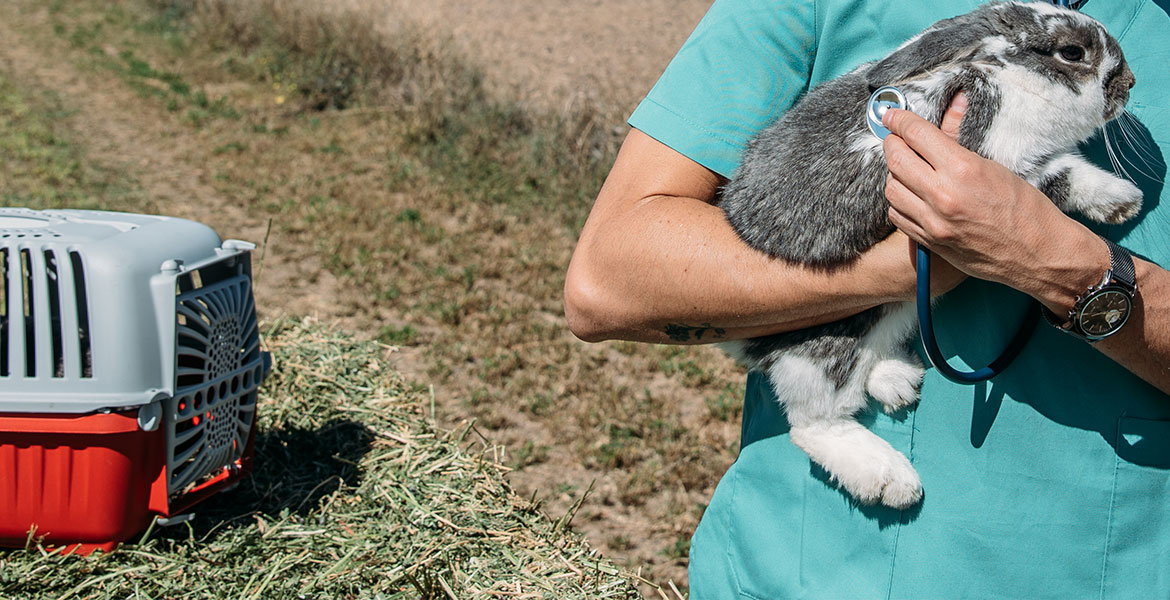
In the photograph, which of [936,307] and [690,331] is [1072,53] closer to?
[936,307]

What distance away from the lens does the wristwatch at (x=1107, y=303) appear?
4.09 ft

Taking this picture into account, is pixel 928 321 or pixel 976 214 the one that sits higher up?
pixel 976 214

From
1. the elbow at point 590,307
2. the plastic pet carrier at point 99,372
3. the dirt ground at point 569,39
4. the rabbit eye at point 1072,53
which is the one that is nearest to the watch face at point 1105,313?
the rabbit eye at point 1072,53

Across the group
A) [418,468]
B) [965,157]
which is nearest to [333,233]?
[418,468]

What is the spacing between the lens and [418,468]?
3.04 meters

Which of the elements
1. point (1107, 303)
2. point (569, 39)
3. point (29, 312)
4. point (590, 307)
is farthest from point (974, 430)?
point (569, 39)

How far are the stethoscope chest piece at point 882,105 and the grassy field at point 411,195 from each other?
154 centimetres

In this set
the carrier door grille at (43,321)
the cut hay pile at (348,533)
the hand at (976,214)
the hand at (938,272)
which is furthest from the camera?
the cut hay pile at (348,533)

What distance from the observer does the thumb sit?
1.53m

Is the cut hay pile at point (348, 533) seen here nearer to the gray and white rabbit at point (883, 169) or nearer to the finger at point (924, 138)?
the gray and white rabbit at point (883, 169)

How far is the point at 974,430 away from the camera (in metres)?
1.41

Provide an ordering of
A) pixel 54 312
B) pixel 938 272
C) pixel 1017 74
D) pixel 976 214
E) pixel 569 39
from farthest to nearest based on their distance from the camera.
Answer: pixel 569 39, pixel 54 312, pixel 1017 74, pixel 938 272, pixel 976 214

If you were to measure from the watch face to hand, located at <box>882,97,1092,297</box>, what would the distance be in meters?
0.07

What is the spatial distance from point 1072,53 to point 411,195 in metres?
5.50
